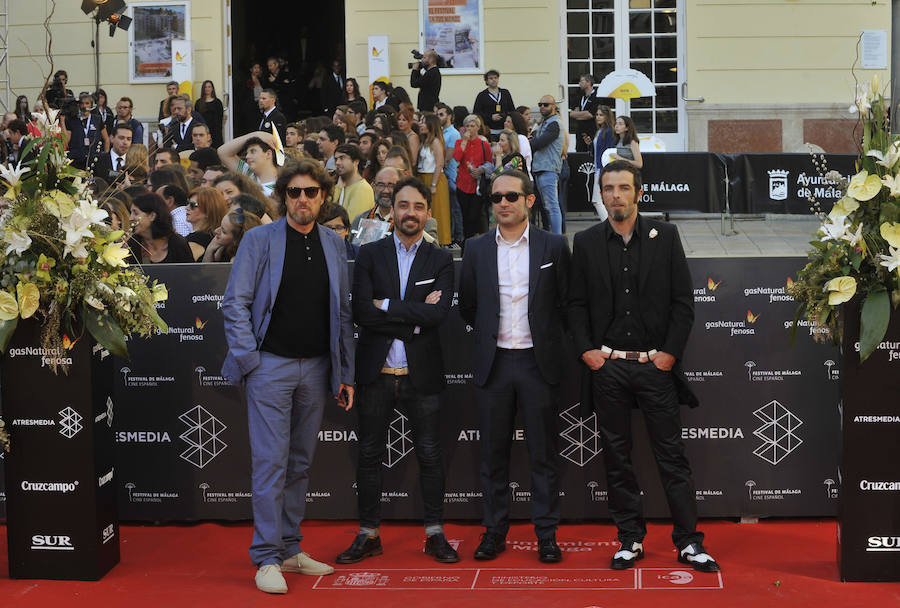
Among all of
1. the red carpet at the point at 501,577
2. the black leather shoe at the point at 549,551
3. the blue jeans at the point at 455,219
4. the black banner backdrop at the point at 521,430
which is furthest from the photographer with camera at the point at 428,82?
the black leather shoe at the point at 549,551

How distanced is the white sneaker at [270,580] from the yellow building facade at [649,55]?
48.0 feet

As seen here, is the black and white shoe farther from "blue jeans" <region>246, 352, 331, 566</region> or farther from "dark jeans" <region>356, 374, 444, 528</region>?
"blue jeans" <region>246, 352, 331, 566</region>

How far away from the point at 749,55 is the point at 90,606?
16.2m

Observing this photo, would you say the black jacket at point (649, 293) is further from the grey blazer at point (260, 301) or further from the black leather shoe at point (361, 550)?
the black leather shoe at point (361, 550)

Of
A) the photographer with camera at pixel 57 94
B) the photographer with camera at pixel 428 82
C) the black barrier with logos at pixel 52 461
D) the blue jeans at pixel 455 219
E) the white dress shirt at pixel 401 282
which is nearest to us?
the black barrier with logos at pixel 52 461

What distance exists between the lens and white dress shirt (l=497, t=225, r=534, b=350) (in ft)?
20.0

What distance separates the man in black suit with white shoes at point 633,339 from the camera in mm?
5898

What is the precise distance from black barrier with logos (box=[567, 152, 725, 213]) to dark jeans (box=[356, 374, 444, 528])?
986 centimetres

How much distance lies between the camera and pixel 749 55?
63.1 feet

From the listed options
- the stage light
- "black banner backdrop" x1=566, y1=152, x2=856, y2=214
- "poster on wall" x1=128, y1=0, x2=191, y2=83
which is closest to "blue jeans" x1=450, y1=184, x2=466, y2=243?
"black banner backdrop" x1=566, y1=152, x2=856, y2=214

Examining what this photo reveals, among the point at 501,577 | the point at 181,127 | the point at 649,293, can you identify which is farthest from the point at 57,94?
the point at 501,577

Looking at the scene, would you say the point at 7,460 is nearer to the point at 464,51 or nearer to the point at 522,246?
the point at 522,246

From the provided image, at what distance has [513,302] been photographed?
611cm

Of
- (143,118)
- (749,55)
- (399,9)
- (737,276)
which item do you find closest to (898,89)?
(737,276)
